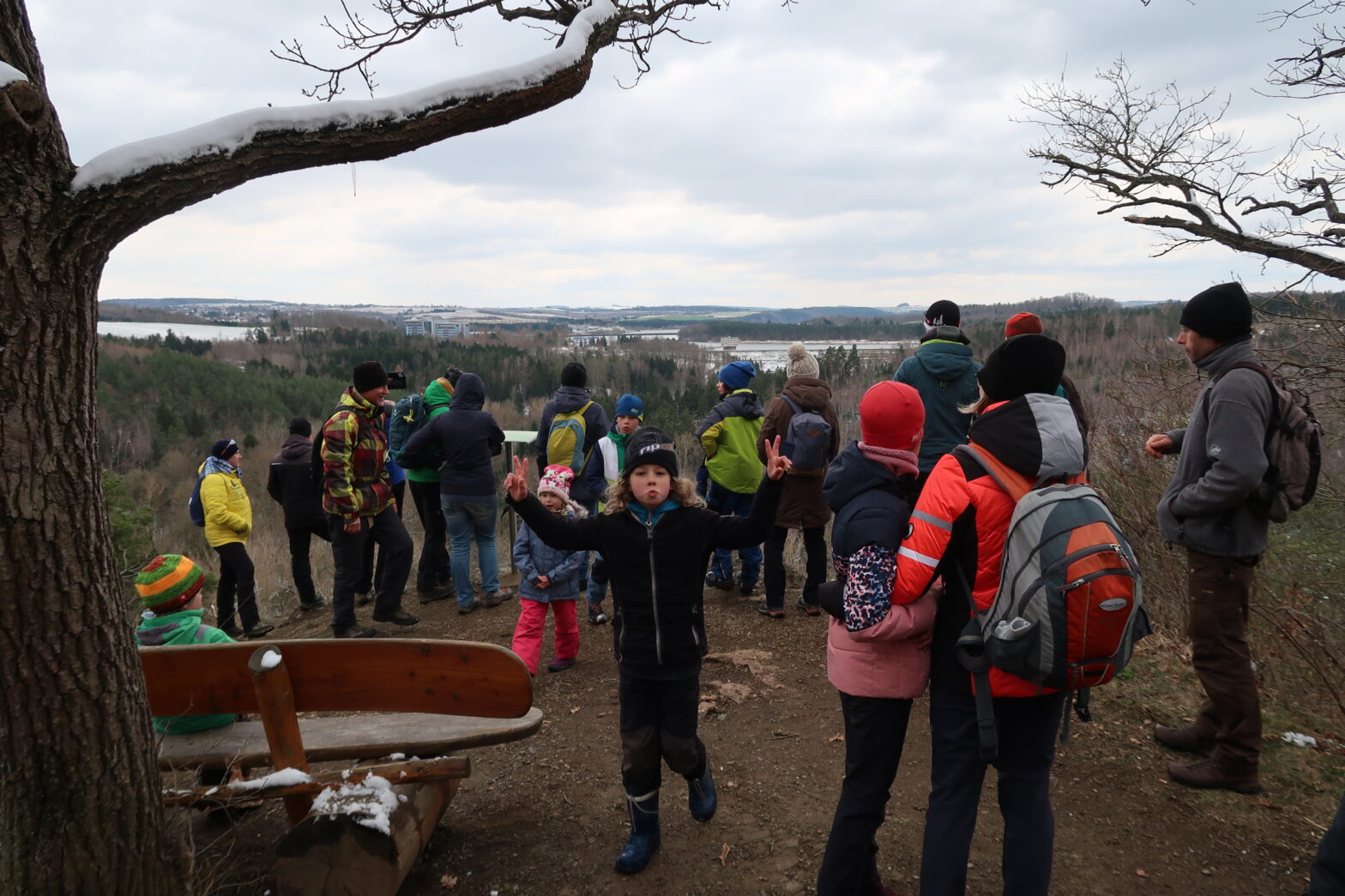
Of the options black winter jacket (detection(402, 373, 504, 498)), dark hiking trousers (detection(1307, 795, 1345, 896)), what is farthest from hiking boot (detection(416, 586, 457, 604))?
dark hiking trousers (detection(1307, 795, 1345, 896))

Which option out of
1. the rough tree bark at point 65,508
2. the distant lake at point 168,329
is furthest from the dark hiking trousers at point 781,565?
the distant lake at point 168,329

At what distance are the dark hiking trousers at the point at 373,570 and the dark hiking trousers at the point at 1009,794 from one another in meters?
4.75

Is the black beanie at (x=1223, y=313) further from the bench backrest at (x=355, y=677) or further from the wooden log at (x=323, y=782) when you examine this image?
the wooden log at (x=323, y=782)

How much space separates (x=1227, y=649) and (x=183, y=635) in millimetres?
4465

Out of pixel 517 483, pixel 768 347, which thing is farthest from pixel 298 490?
pixel 768 347

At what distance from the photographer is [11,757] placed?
199 cm

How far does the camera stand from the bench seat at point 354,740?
2768 mm

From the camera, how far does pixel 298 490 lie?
20.9 feet

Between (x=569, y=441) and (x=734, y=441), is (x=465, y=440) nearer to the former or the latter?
(x=569, y=441)

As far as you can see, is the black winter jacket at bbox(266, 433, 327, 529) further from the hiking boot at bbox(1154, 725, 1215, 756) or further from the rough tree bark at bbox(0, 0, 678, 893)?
the hiking boot at bbox(1154, 725, 1215, 756)

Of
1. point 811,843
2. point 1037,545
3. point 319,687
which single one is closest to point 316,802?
point 319,687

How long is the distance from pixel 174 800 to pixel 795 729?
2.81m

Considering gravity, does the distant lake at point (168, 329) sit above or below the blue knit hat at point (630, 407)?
above

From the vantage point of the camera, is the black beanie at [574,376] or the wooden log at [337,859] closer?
the wooden log at [337,859]
